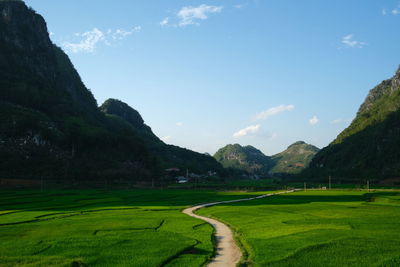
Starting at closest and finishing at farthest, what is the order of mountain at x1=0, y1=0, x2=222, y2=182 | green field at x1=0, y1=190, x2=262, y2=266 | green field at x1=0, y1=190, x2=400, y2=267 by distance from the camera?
green field at x1=0, y1=190, x2=400, y2=267
green field at x1=0, y1=190, x2=262, y2=266
mountain at x1=0, y1=0, x2=222, y2=182

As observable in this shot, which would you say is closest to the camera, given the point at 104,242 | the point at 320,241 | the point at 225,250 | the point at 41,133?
the point at 225,250

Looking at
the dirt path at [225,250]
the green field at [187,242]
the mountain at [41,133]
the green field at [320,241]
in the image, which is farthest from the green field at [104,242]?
the mountain at [41,133]

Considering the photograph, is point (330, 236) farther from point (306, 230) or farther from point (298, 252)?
point (298, 252)

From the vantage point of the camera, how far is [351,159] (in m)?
195

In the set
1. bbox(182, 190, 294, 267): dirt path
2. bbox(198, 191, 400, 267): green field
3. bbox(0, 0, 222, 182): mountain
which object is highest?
bbox(0, 0, 222, 182): mountain

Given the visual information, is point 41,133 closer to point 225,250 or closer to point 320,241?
point 225,250

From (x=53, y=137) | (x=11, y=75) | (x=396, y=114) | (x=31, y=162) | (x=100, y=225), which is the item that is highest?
(x=11, y=75)

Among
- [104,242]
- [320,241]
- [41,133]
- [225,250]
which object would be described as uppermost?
[41,133]

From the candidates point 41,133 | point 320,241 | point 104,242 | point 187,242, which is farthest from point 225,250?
point 41,133

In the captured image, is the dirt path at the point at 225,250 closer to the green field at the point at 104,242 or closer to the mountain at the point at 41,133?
the green field at the point at 104,242

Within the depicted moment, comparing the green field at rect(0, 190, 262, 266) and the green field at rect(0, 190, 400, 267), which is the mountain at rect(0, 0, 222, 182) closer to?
the green field at rect(0, 190, 262, 266)

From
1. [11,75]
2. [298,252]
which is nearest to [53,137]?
[11,75]

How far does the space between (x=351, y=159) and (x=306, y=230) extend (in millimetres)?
178087

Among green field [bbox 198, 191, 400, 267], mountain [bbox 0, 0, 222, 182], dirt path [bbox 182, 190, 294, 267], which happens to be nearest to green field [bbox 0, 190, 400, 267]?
green field [bbox 198, 191, 400, 267]
